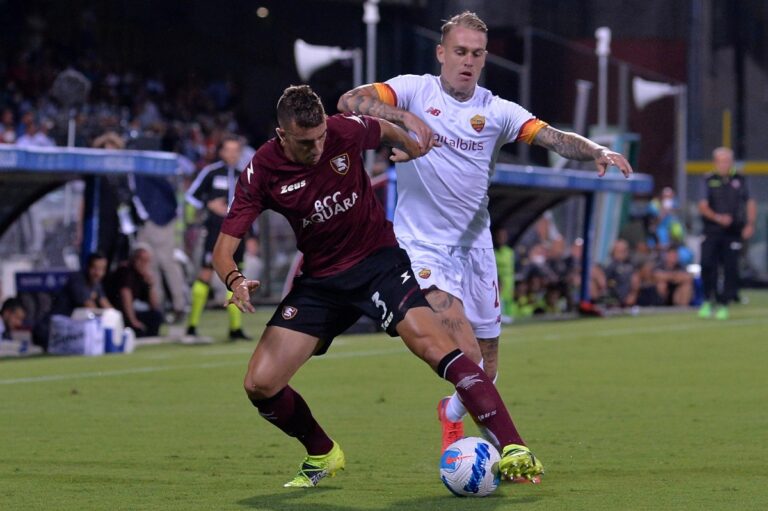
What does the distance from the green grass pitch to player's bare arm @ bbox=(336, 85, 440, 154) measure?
1.69 m

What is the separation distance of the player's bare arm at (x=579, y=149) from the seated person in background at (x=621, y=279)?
17.0 meters

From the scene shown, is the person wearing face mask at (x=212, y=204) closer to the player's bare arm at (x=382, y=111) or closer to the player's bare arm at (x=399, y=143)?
the player's bare arm at (x=382, y=111)

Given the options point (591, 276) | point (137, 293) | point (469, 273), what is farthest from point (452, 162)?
point (591, 276)

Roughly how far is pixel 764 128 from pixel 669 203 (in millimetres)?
7870

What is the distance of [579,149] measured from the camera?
331 inches

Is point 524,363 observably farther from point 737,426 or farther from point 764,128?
point 764,128

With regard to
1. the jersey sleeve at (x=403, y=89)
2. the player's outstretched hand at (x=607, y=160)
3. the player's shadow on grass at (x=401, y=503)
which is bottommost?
the player's shadow on grass at (x=401, y=503)

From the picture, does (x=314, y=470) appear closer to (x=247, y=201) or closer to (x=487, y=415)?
(x=487, y=415)

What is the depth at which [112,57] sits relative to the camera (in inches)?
1399

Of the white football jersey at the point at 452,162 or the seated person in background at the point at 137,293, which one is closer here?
the white football jersey at the point at 452,162

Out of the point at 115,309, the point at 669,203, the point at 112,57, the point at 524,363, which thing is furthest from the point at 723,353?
the point at 112,57

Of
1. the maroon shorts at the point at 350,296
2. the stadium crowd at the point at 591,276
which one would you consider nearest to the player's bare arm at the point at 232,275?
the maroon shorts at the point at 350,296

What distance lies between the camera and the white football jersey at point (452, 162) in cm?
881

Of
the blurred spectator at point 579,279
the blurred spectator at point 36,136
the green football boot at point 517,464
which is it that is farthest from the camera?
the blurred spectator at point 36,136
